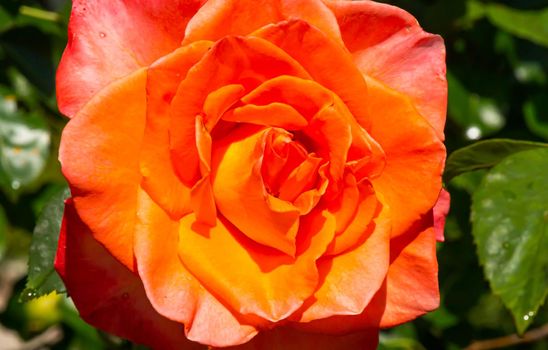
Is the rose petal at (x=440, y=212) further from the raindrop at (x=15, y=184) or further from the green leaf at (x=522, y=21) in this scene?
the raindrop at (x=15, y=184)

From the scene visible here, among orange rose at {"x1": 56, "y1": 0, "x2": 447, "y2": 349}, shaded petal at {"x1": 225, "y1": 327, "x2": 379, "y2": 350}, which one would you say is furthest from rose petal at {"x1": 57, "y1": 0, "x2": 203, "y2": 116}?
shaded petal at {"x1": 225, "y1": 327, "x2": 379, "y2": 350}

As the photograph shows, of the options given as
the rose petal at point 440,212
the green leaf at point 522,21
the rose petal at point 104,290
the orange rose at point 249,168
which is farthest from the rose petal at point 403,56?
the green leaf at point 522,21

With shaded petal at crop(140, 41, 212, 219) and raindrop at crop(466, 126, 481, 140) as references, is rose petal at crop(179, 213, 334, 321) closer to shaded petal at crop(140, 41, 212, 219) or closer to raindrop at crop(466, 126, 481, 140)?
shaded petal at crop(140, 41, 212, 219)

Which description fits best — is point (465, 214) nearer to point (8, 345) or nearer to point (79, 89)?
point (79, 89)

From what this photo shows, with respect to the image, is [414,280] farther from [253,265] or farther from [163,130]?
[163,130]

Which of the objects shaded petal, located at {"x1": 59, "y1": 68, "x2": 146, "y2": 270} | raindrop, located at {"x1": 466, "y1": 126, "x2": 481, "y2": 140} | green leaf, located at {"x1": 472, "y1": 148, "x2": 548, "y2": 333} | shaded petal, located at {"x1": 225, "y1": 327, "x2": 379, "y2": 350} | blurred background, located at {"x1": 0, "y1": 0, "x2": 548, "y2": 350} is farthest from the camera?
raindrop, located at {"x1": 466, "y1": 126, "x2": 481, "y2": 140}

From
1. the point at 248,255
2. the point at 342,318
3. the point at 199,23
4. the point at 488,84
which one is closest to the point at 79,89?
the point at 199,23

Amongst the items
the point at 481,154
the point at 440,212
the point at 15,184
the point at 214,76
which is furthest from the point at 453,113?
the point at 214,76
